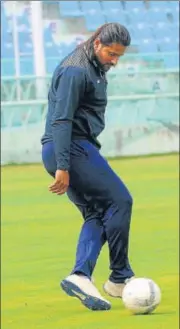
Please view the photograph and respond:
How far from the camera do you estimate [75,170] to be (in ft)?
21.1

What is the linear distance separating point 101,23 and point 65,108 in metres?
19.7

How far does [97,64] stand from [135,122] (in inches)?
659

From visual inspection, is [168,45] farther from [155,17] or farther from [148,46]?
[155,17]

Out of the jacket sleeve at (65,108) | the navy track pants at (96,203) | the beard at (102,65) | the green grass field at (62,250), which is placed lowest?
the green grass field at (62,250)

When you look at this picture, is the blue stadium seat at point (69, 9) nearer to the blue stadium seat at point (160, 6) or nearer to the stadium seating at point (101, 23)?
the stadium seating at point (101, 23)

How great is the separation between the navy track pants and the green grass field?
1.15ft

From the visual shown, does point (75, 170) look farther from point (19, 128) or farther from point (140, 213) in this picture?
→ point (19, 128)

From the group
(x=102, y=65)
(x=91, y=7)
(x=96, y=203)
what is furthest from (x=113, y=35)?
(x=91, y=7)

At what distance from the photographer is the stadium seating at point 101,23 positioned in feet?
81.2

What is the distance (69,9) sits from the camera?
25625 millimetres

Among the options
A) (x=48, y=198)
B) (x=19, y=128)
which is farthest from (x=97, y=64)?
(x=19, y=128)

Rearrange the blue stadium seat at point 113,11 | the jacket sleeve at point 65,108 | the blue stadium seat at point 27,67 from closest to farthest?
the jacket sleeve at point 65,108 < the blue stadium seat at point 27,67 < the blue stadium seat at point 113,11

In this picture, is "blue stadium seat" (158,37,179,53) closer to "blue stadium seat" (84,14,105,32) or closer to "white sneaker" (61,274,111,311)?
"blue stadium seat" (84,14,105,32)

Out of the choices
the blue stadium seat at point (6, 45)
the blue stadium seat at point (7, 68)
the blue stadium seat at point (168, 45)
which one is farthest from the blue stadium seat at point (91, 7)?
the blue stadium seat at point (7, 68)
